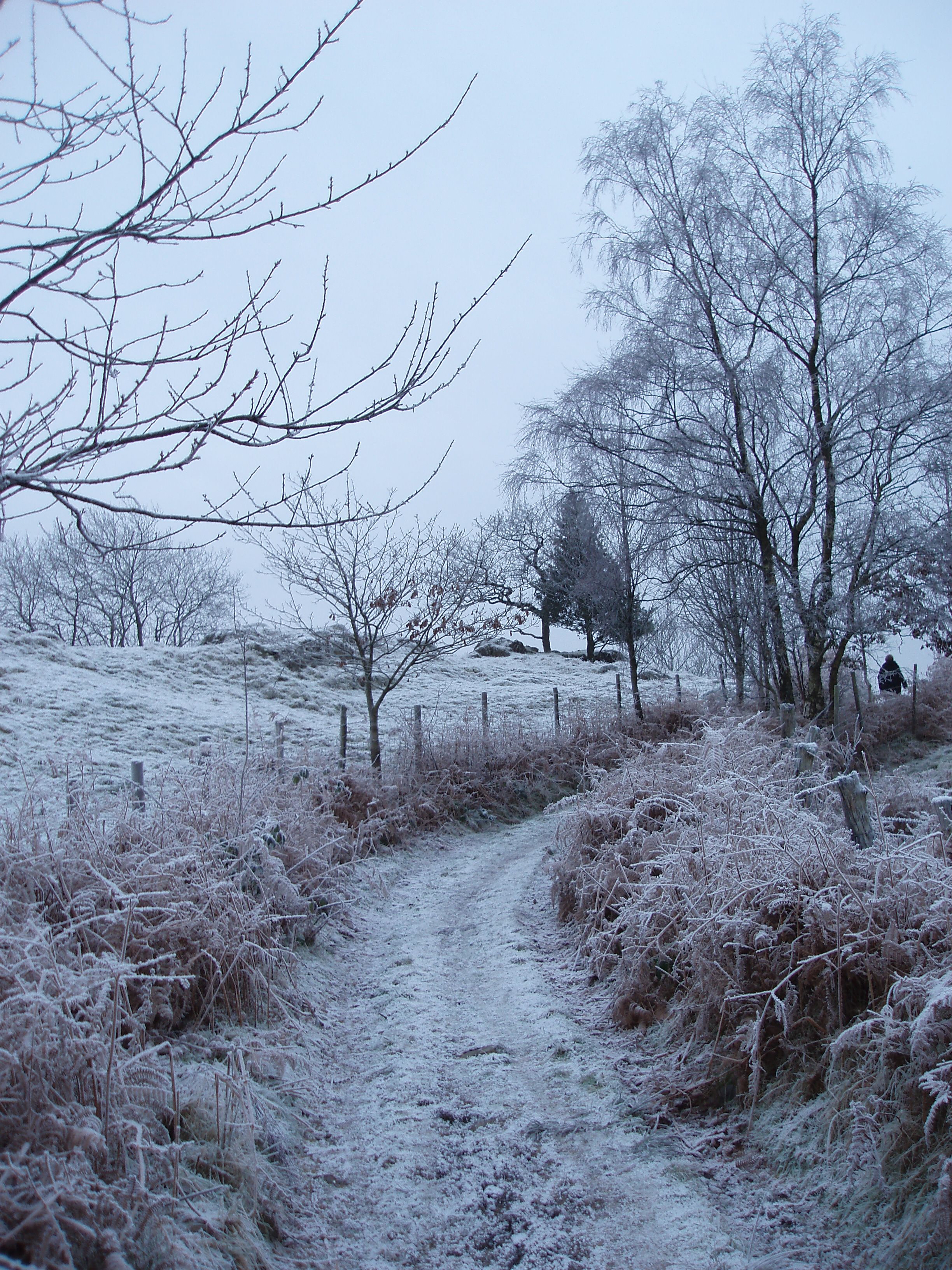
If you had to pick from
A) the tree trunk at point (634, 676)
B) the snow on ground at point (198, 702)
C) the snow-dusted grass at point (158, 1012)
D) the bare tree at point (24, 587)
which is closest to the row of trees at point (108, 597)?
the bare tree at point (24, 587)

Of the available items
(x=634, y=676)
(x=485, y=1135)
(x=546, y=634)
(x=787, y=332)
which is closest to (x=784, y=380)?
(x=787, y=332)

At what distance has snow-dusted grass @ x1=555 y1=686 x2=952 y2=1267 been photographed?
2611mm

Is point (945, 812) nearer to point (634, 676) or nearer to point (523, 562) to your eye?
point (634, 676)

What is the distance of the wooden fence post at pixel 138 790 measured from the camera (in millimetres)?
5543

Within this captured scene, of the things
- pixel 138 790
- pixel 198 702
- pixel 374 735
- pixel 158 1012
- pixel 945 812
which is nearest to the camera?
pixel 158 1012

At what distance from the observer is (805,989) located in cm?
348

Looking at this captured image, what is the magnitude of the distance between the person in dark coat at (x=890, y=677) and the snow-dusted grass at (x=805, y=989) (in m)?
15.3

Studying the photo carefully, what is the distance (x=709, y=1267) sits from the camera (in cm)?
254

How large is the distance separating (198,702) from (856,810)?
14.8 meters

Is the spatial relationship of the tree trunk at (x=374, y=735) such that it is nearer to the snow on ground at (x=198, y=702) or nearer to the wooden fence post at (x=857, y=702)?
the snow on ground at (x=198, y=702)

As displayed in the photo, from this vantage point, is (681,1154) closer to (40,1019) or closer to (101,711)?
(40,1019)

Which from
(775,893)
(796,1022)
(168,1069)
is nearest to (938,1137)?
(796,1022)

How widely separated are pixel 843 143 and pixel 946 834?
13377mm

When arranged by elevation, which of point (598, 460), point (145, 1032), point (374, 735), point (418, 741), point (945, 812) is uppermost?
point (598, 460)
